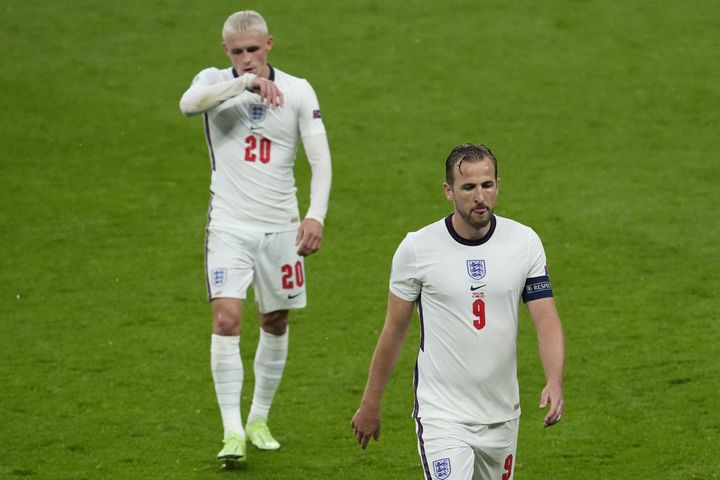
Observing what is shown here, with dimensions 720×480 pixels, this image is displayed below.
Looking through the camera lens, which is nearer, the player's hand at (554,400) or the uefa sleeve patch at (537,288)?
the player's hand at (554,400)

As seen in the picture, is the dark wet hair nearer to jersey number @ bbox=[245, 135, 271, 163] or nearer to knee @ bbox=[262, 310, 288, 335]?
jersey number @ bbox=[245, 135, 271, 163]

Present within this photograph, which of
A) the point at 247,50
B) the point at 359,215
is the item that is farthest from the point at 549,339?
the point at 359,215

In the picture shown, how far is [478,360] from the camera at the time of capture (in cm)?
542

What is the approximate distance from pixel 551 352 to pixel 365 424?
0.89m

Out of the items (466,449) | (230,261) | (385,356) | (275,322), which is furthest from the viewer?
(275,322)

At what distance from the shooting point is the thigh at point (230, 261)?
762cm

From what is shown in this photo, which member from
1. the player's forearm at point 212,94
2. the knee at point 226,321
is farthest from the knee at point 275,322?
the player's forearm at point 212,94

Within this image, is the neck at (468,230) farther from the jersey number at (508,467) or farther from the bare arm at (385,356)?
the jersey number at (508,467)

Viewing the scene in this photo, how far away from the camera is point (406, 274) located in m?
5.43

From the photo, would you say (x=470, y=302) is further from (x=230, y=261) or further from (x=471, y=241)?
(x=230, y=261)

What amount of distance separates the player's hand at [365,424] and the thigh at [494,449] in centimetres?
43

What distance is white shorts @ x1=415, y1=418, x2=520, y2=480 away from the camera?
17.4ft

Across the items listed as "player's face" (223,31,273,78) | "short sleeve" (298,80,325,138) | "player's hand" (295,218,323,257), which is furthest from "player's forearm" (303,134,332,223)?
"player's face" (223,31,273,78)

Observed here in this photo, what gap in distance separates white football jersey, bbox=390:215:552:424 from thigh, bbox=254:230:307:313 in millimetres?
2546
